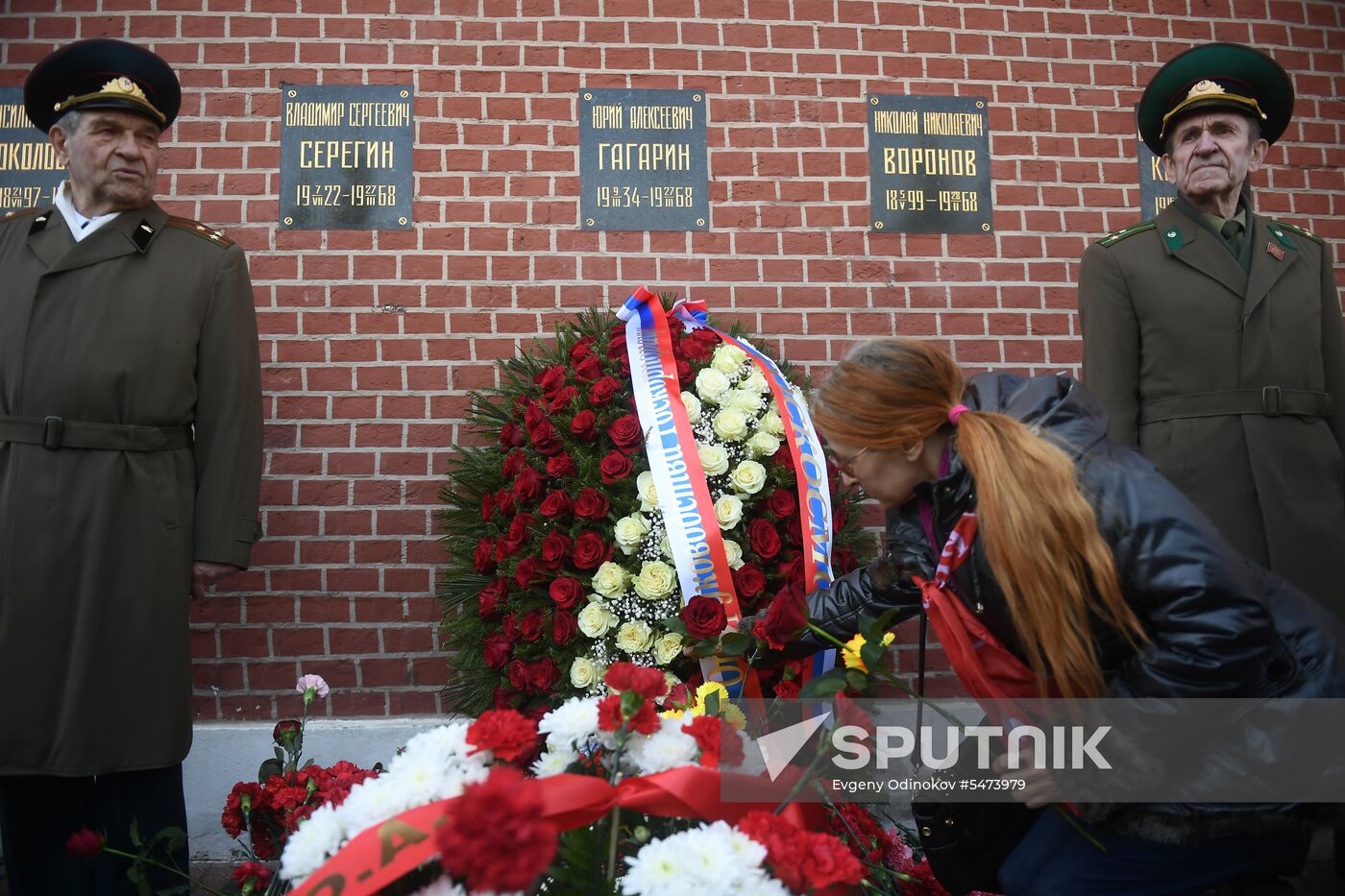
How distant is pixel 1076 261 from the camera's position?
382 cm

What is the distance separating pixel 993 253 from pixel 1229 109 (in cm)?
102

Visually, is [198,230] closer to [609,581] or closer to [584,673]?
[609,581]

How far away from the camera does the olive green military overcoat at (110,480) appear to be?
7.68 ft

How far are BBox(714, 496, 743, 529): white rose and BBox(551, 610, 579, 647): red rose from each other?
1.53ft

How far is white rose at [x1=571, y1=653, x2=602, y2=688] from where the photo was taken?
251 cm

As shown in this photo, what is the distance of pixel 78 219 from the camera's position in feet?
8.66

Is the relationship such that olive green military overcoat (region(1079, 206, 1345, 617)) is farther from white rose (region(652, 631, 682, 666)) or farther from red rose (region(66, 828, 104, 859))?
red rose (region(66, 828, 104, 859))

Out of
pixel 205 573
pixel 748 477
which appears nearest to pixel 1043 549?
pixel 748 477

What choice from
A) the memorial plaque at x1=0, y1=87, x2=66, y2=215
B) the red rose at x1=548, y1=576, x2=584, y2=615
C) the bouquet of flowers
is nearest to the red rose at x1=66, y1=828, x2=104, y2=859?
the bouquet of flowers

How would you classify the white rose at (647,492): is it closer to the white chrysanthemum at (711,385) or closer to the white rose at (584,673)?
the white chrysanthemum at (711,385)

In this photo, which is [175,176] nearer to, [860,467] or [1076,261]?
[860,467]

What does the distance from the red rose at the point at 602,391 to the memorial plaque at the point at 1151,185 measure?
2418mm

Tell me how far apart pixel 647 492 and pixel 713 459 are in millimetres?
201

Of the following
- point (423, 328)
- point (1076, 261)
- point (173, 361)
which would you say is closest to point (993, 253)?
point (1076, 261)
